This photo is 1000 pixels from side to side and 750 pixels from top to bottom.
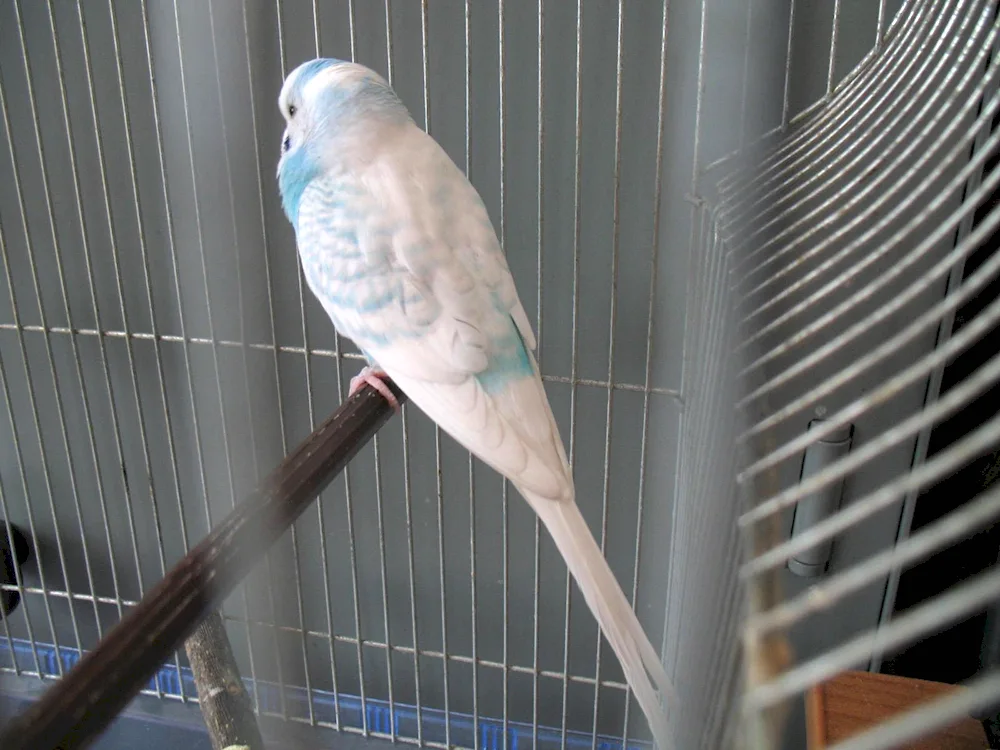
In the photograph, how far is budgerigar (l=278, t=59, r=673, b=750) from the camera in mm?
708

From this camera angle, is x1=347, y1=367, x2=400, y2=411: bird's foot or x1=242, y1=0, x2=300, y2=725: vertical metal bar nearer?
x1=347, y1=367, x2=400, y2=411: bird's foot

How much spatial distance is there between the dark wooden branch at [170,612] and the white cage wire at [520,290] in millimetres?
293

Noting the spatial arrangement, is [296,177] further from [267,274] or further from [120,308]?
[120,308]

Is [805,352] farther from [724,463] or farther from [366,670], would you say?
[366,670]

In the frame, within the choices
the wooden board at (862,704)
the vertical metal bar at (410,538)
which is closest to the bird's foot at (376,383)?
the vertical metal bar at (410,538)

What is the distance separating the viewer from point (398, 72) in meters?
Result: 0.98

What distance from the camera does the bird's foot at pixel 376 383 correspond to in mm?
735

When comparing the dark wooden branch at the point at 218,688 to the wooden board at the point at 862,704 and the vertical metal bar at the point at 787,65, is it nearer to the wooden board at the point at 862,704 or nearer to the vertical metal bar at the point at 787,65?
the wooden board at the point at 862,704

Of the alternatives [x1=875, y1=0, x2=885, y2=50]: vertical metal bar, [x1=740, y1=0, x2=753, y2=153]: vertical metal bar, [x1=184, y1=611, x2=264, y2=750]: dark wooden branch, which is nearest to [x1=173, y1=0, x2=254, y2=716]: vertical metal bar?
[x1=184, y1=611, x2=264, y2=750]: dark wooden branch

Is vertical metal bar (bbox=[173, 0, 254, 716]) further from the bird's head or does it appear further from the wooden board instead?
the wooden board

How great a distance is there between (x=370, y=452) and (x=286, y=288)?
0.28m

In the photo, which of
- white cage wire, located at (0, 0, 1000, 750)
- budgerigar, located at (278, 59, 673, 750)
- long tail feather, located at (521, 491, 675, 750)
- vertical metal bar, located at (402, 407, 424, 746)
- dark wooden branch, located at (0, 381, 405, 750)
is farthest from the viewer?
vertical metal bar, located at (402, 407, 424, 746)

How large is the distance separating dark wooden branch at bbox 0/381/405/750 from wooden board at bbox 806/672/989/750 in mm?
520

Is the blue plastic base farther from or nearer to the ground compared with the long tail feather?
nearer to the ground
